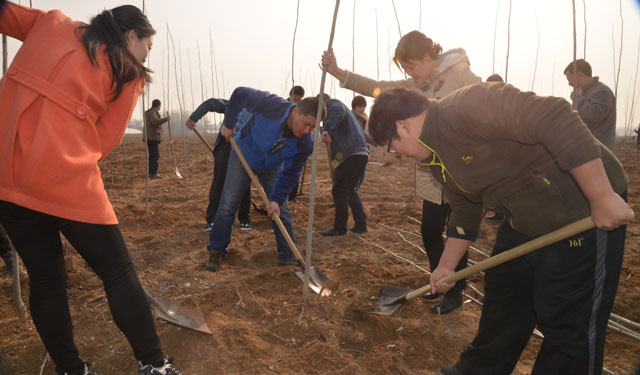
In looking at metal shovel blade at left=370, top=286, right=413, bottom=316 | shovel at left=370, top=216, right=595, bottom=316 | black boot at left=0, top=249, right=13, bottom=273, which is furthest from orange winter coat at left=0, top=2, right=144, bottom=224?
black boot at left=0, top=249, right=13, bottom=273

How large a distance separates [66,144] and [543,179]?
153 centimetres

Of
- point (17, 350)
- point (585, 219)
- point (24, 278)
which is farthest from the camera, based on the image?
point (24, 278)

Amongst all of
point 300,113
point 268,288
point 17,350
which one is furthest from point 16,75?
point 268,288

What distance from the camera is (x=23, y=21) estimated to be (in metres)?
1.33

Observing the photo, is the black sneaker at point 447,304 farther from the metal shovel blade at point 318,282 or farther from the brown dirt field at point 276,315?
the metal shovel blade at point 318,282

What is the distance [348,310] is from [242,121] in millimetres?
1924

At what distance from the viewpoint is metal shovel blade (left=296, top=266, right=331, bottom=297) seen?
8.51 feet

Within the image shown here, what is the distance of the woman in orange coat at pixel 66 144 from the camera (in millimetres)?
1227

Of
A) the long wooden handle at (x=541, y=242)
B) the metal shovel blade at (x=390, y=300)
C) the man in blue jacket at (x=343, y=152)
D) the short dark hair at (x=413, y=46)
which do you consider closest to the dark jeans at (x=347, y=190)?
the man in blue jacket at (x=343, y=152)

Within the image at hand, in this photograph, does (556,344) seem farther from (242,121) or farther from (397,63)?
(242,121)

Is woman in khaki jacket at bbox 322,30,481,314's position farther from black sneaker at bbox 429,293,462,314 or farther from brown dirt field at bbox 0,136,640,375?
brown dirt field at bbox 0,136,640,375

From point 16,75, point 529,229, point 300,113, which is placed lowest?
point 529,229

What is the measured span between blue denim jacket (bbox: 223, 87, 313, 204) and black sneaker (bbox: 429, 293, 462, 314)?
1360mm

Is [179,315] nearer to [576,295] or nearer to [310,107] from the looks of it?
[310,107]
